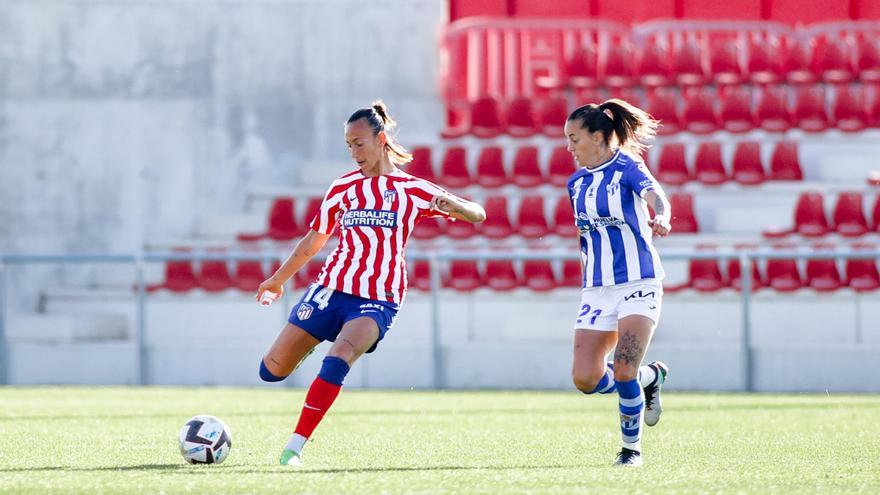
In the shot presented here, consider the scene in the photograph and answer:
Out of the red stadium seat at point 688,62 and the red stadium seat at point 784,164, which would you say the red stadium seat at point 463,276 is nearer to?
the red stadium seat at point 784,164

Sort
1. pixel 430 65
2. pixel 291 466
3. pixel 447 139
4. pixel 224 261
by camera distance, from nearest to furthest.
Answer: pixel 291 466, pixel 224 261, pixel 447 139, pixel 430 65

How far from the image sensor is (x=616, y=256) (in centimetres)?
711

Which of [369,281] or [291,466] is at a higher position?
[369,281]

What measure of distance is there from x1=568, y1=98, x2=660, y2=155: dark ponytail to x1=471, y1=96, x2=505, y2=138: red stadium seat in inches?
430

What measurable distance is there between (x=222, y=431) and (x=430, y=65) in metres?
13.0

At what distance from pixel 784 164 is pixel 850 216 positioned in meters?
1.42

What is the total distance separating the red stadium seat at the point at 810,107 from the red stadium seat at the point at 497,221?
3.63 metres

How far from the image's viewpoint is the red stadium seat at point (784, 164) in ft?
56.3

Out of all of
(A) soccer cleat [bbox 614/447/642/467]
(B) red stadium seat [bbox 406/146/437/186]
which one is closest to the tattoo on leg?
(A) soccer cleat [bbox 614/447/642/467]

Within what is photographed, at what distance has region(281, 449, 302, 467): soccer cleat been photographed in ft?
22.5

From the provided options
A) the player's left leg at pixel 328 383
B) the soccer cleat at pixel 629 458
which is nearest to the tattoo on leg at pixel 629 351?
the soccer cleat at pixel 629 458

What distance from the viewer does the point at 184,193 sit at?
753 inches

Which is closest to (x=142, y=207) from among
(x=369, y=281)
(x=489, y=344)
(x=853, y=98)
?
(x=489, y=344)

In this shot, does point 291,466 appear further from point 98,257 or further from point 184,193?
point 184,193
